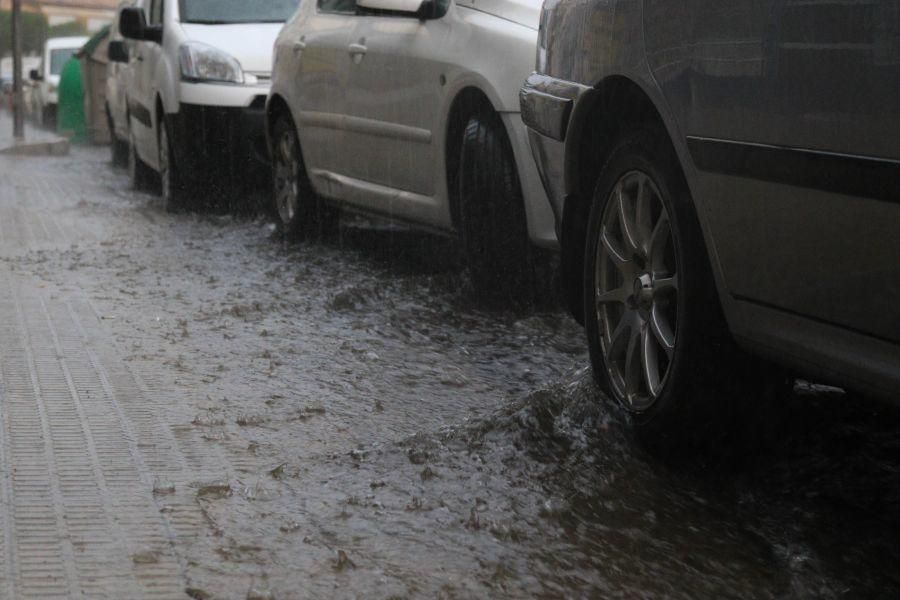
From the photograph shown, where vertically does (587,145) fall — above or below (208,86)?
above

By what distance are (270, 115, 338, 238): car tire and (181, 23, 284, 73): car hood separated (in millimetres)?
1564

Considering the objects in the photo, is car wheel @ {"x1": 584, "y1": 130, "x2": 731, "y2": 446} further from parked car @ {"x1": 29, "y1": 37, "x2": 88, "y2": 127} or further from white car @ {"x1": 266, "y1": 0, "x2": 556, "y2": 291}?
parked car @ {"x1": 29, "y1": 37, "x2": 88, "y2": 127}

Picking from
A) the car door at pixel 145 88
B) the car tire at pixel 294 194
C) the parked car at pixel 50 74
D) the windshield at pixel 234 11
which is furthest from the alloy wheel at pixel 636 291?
the parked car at pixel 50 74

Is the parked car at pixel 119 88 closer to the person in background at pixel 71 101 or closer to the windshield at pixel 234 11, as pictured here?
the windshield at pixel 234 11

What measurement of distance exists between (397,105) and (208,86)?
4057 millimetres

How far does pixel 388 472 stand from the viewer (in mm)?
4191

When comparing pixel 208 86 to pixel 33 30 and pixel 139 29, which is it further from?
pixel 33 30

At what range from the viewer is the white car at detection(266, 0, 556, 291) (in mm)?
6383

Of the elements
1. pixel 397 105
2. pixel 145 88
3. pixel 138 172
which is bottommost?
pixel 138 172

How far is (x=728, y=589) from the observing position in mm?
3312

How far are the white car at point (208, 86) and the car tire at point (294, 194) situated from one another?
1.31 metres

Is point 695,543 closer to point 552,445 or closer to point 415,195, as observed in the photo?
point 552,445

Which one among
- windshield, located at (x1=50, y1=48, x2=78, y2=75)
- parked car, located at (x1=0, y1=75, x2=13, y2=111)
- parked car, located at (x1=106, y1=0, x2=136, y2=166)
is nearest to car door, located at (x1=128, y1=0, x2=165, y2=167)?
parked car, located at (x1=106, y1=0, x2=136, y2=166)

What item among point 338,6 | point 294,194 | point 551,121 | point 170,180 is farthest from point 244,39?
point 551,121
